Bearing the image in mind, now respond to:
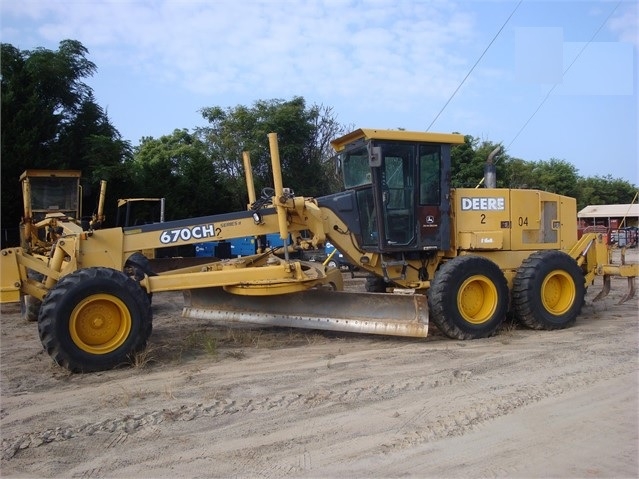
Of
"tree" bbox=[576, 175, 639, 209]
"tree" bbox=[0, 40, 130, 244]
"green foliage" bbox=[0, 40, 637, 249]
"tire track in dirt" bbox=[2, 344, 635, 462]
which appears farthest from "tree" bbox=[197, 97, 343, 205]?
"tree" bbox=[576, 175, 639, 209]

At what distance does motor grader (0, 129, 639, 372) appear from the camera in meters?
6.42

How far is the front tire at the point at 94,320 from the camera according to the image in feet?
18.3

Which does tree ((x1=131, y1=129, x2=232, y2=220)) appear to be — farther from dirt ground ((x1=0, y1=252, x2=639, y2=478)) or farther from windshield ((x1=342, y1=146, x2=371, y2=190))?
dirt ground ((x1=0, y1=252, x2=639, y2=478))

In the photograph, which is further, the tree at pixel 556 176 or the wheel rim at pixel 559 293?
the tree at pixel 556 176

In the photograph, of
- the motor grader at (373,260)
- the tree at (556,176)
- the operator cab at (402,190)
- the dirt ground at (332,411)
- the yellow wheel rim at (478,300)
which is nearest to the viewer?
the dirt ground at (332,411)

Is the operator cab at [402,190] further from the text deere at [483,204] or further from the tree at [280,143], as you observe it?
the tree at [280,143]

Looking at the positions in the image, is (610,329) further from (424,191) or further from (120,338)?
(120,338)

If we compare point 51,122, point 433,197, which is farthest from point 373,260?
point 51,122

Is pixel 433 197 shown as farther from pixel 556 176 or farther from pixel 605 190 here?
pixel 605 190

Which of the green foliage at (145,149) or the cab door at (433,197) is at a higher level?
the green foliage at (145,149)

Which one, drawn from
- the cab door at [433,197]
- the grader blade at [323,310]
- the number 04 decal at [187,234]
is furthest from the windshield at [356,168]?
the number 04 decal at [187,234]

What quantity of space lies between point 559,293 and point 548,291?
239 millimetres

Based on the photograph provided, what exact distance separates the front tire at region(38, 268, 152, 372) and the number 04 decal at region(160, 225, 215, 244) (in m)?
0.95

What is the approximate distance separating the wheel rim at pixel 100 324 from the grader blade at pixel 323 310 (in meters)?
1.93
